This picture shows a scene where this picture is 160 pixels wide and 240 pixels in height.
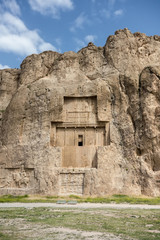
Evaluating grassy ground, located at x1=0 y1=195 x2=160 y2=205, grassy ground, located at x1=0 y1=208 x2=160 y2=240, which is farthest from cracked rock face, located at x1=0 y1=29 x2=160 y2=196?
grassy ground, located at x1=0 y1=208 x2=160 y2=240

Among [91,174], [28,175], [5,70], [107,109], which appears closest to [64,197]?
[91,174]

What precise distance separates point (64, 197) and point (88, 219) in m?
10.6

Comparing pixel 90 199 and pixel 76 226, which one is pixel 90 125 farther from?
pixel 76 226

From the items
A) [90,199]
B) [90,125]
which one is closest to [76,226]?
[90,199]

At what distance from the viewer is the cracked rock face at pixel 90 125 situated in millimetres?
21609

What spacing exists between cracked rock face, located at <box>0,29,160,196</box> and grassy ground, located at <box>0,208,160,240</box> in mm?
10603

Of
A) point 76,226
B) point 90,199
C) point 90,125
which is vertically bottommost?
point 90,199

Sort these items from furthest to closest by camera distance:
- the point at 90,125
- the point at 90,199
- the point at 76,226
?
the point at 90,125
the point at 90,199
the point at 76,226

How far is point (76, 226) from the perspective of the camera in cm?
861

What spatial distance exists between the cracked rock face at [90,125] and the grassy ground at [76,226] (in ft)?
34.8

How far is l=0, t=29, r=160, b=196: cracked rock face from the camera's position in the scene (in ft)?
70.9

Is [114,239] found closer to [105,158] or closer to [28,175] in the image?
[105,158]

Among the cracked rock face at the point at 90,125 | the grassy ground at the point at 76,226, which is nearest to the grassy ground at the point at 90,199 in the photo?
the cracked rock face at the point at 90,125

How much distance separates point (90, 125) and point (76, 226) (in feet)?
51.7
